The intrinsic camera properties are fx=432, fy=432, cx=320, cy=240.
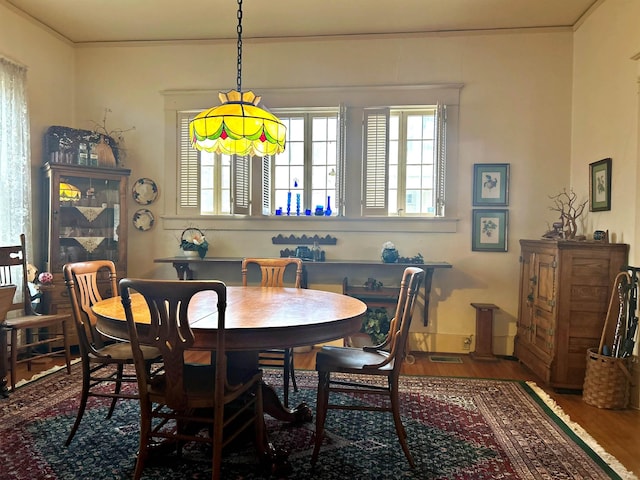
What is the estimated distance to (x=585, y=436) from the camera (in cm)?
254

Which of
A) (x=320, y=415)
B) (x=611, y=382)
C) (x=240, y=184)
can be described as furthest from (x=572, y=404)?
(x=240, y=184)

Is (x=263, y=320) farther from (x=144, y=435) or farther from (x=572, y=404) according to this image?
(x=572, y=404)

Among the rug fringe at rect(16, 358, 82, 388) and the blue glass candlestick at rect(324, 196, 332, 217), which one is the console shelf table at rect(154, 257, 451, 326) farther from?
the rug fringe at rect(16, 358, 82, 388)

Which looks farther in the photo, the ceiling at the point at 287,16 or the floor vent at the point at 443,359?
the floor vent at the point at 443,359

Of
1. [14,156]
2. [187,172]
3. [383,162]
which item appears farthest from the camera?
[187,172]

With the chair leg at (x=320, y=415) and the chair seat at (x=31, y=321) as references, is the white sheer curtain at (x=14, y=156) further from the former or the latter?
the chair leg at (x=320, y=415)

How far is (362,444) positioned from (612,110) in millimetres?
3135

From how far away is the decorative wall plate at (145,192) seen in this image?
4.63 meters

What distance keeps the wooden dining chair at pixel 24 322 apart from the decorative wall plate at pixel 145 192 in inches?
46.7

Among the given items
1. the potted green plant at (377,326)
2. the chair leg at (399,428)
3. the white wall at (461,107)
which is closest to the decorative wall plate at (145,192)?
the white wall at (461,107)

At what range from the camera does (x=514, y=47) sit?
4207 mm

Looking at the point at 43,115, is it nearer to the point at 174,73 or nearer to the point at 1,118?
the point at 1,118

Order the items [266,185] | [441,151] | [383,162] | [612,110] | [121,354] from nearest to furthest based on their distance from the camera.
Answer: [121,354], [612,110], [441,151], [383,162], [266,185]

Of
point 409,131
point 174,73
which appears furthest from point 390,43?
point 174,73
